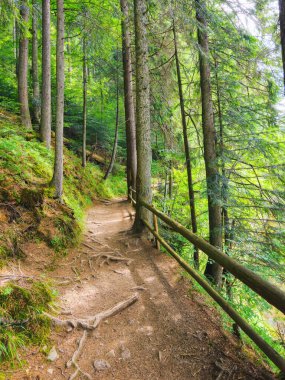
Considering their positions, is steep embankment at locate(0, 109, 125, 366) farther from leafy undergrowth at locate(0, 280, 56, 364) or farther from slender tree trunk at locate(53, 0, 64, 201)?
slender tree trunk at locate(53, 0, 64, 201)

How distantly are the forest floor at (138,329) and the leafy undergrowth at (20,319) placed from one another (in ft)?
0.57

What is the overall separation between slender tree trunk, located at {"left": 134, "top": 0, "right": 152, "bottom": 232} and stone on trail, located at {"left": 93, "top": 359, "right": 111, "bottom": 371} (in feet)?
14.1

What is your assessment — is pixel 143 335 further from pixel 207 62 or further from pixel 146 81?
pixel 207 62

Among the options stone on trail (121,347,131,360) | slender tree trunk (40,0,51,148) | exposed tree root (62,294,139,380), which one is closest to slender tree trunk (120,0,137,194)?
slender tree trunk (40,0,51,148)

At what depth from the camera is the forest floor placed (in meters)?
2.97

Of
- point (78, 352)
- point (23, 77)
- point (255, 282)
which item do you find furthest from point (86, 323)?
point (23, 77)

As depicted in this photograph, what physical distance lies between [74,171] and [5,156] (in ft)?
20.4

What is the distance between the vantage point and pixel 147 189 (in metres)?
7.37

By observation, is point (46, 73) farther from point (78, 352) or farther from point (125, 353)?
point (125, 353)

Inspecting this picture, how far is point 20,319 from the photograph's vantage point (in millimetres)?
3361

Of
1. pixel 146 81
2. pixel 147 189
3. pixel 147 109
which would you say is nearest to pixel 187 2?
pixel 146 81

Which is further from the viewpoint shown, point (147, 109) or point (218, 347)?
point (147, 109)

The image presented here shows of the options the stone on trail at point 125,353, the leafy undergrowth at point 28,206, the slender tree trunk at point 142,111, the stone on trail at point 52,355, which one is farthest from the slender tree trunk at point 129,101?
the stone on trail at point 52,355

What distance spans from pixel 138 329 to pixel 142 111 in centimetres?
551
